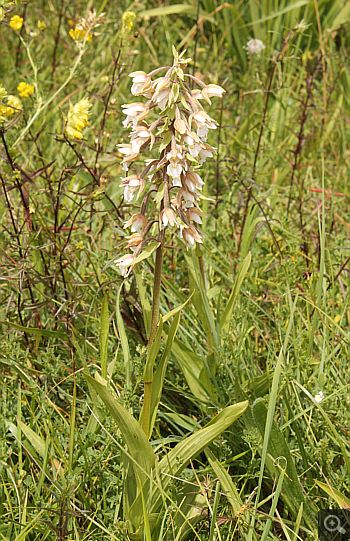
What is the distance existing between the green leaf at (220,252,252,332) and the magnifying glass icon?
747 millimetres

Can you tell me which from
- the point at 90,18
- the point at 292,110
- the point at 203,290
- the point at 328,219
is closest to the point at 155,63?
the point at 292,110

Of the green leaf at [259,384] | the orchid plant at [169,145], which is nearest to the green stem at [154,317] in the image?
the orchid plant at [169,145]

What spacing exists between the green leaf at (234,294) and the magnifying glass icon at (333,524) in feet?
2.45

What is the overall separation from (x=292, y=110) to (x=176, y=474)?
3.19m

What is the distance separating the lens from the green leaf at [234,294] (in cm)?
182

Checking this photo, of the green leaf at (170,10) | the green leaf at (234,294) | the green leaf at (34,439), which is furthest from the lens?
the green leaf at (170,10)

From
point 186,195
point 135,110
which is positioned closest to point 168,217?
point 186,195

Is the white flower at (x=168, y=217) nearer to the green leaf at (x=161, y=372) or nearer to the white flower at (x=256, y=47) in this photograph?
the green leaf at (x=161, y=372)

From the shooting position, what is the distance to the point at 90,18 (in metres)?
2.36

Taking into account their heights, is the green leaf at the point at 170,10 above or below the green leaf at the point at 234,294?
above

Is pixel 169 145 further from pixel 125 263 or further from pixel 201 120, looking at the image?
pixel 125 263

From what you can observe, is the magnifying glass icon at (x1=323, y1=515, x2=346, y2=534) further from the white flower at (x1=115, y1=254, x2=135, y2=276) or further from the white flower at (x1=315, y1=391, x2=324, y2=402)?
the white flower at (x1=115, y1=254, x2=135, y2=276)

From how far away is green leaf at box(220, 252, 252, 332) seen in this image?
1823 mm

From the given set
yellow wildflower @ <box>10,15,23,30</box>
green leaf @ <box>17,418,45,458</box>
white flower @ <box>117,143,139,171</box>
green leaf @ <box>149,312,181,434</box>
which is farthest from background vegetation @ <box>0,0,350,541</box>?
yellow wildflower @ <box>10,15,23,30</box>
